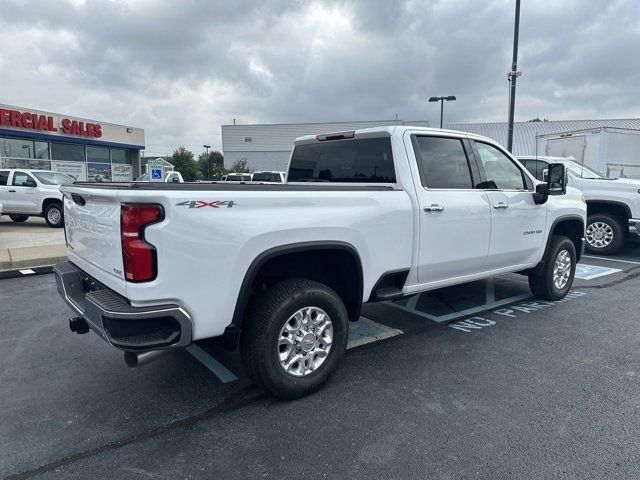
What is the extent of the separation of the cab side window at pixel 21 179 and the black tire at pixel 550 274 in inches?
526

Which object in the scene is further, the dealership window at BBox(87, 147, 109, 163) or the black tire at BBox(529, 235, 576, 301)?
the dealership window at BBox(87, 147, 109, 163)

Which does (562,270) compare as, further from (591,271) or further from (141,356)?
(141,356)

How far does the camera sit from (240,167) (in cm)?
5388

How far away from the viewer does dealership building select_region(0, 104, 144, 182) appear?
71.4 ft

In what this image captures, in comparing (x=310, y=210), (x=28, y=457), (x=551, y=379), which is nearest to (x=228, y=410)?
(x=28, y=457)

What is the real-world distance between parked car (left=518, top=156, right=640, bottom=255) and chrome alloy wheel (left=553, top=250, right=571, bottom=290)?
386 centimetres

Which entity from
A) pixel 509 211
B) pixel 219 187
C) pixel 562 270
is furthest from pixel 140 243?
pixel 562 270

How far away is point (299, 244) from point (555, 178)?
3.48 metres

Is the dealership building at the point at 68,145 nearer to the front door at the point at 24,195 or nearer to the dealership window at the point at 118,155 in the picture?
the dealership window at the point at 118,155

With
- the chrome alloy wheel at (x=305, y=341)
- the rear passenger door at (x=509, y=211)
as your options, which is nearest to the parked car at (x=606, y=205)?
the rear passenger door at (x=509, y=211)

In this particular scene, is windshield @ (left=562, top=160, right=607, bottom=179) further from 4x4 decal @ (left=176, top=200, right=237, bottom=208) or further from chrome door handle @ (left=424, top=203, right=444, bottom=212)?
4x4 decal @ (left=176, top=200, right=237, bottom=208)

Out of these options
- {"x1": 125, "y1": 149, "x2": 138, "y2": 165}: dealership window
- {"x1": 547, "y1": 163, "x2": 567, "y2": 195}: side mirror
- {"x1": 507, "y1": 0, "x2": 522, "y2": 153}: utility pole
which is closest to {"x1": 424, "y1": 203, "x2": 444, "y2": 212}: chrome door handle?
{"x1": 547, "y1": 163, "x2": 567, "y2": 195}: side mirror

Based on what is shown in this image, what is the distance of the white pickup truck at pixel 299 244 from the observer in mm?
2533

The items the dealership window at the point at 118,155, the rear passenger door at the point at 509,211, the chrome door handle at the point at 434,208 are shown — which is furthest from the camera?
the dealership window at the point at 118,155
